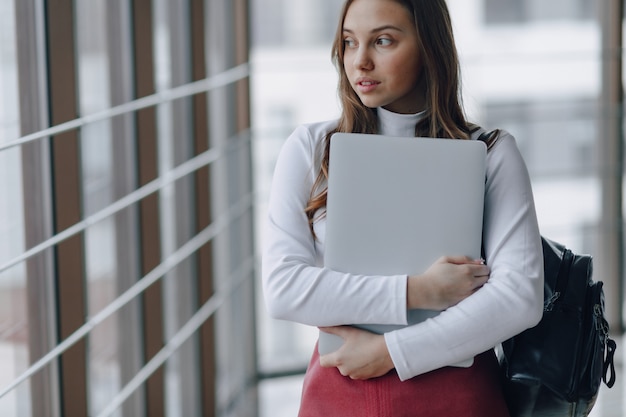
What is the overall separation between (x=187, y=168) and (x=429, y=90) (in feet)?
3.58

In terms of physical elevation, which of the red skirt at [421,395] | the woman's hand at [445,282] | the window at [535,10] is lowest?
the red skirt at [421,395]

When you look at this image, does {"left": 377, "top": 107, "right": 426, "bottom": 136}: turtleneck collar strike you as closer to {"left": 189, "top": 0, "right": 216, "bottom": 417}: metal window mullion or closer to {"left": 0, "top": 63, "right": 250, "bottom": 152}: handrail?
{"left": 0, "top": 63, "right": 250, "bottom": 152}: handrail

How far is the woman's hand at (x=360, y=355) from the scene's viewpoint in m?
1.03

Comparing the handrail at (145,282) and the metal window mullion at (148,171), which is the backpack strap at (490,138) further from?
the metal window mullion at (148,171)

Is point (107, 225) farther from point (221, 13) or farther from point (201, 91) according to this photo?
point (221, 13)

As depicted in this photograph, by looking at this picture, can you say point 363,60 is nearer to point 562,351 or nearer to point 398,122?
point 398,122

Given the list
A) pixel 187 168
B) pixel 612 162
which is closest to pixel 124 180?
pixel 187 168

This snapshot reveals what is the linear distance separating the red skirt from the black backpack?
3cm

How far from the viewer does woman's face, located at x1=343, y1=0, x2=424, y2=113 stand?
1.05 meters

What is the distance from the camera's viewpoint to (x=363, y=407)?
3.47ft

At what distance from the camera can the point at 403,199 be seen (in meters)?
1.03

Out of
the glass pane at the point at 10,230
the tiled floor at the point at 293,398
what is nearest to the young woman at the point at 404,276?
the glass pane at the point at 10,230

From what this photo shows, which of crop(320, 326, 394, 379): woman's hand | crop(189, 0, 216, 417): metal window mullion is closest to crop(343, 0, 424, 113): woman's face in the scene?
crop(320, 326, 394, 379): woman's hand

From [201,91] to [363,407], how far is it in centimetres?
124
